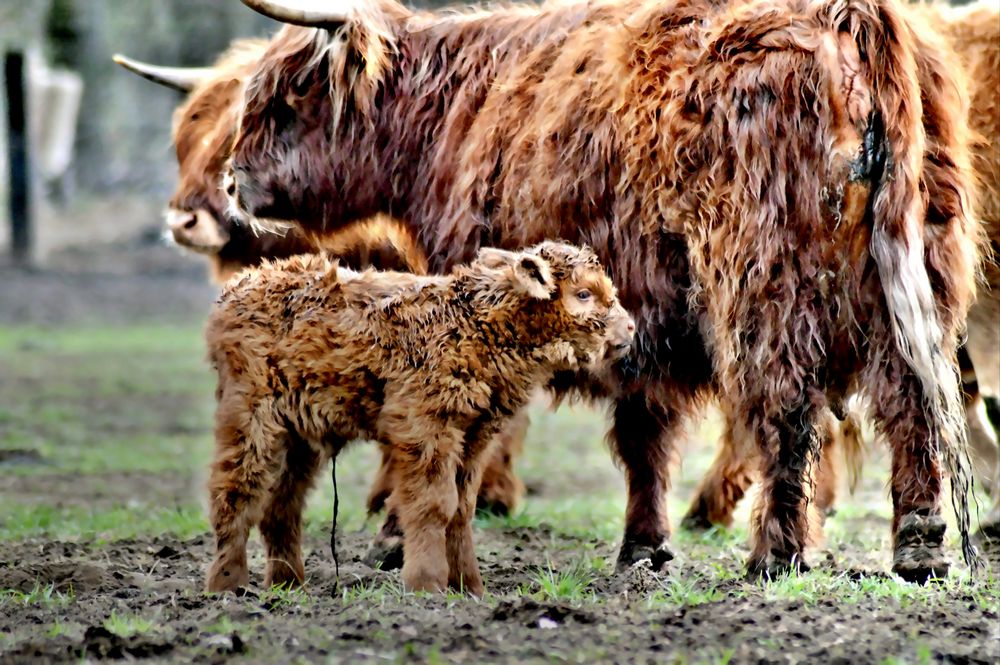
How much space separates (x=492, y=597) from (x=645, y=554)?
4.21 ft

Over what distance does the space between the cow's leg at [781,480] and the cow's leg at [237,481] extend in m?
1.60

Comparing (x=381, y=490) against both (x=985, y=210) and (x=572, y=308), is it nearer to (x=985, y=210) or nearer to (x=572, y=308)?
(x=572, y=308)

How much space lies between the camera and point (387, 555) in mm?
6348

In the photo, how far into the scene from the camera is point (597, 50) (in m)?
5.88

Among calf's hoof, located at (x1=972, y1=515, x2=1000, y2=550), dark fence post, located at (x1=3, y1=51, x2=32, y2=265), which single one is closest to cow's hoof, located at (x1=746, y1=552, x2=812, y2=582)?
calf's hoof, located at (x1=972, y1=515, x2=1000, y2=550)

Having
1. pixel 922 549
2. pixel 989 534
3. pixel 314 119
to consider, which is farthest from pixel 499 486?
pixel 922 549

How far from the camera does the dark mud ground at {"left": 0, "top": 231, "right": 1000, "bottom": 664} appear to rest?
4.13 metres

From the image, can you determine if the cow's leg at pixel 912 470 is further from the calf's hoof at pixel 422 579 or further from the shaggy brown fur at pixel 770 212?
the calf's hoof at pixel 422 579

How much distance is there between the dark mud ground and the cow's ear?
Result: 3.20 ft

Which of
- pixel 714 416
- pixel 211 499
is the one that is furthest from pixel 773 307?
pixel 714 416

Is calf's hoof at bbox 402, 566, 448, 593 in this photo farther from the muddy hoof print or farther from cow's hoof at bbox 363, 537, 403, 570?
the muddy hoof print

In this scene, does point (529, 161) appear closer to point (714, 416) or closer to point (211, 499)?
point (211, 499)

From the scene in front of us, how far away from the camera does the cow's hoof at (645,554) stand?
619 cm

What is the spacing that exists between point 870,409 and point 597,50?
173 cm
